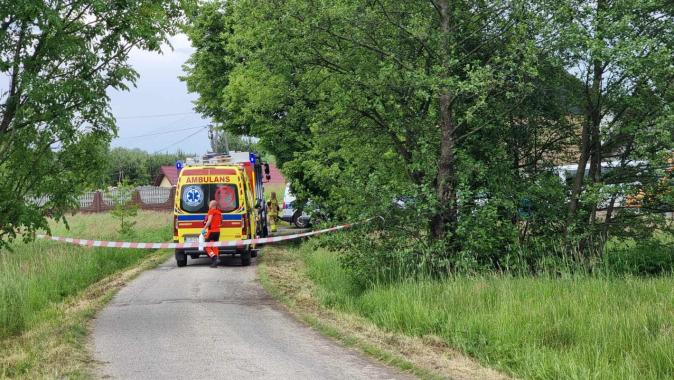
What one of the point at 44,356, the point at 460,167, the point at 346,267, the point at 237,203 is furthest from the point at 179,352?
the point at 237,203

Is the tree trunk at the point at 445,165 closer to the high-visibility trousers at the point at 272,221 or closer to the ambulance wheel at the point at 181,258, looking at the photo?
the ambulance wheel at the point at 181,258

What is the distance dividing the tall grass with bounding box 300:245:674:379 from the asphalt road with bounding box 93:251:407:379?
1.20 metres

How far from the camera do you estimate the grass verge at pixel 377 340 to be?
7.86 meters

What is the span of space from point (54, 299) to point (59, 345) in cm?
491

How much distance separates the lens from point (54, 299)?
544 inches

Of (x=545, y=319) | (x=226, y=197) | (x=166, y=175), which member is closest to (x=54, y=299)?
(x=226, y=197)

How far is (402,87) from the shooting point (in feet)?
42.7

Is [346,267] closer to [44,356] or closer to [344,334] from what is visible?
[344,334]

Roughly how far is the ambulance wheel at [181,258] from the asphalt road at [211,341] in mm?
4026

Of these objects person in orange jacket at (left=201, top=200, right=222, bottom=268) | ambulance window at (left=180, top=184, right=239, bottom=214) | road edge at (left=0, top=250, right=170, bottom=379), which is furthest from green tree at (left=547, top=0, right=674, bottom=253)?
ambulance window at (left=180, top=184, right=239, bottom=214)

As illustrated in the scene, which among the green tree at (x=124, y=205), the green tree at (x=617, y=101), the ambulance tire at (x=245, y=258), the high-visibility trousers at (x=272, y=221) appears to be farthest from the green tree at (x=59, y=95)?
the high-visibility trousers at (x=272, y=221)

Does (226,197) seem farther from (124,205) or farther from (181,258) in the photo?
(124,205)

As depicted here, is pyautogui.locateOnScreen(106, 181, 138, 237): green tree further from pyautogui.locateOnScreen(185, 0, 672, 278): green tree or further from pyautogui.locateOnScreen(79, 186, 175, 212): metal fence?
pyautogui.locateOnScreen(79, 186, 175, 212): metal fence

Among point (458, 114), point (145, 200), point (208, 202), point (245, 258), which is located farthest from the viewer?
point (145, 200)
